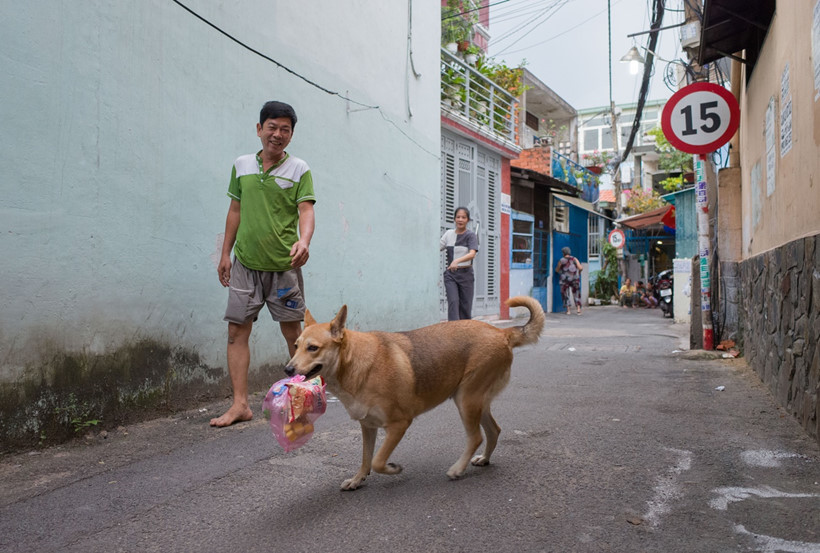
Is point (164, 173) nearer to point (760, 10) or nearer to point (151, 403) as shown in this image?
point (151, 403)

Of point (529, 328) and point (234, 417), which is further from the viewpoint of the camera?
point (234, 417)

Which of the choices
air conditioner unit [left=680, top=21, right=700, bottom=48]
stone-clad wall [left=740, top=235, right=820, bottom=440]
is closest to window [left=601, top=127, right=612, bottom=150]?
air conditioner unit [left=680, top=21, right=700, bottom=48]

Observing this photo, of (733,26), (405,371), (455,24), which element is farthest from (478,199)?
(405,371)

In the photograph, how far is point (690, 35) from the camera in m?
9.36

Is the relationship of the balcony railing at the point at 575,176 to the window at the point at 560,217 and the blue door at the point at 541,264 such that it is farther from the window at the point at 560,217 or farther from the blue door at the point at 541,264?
the blue door at the point at 541,264

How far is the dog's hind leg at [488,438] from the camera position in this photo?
3.38 meters

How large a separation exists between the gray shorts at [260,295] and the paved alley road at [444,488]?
78cm

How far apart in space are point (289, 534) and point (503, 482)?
114cm

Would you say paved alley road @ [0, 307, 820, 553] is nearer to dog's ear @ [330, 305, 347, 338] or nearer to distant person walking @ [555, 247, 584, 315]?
dog's ear @ [330, 305, 347, 338]

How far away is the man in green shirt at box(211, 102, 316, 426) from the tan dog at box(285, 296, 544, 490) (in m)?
1.18

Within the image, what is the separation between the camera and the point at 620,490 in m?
2.91

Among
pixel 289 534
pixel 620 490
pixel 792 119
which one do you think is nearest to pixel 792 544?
pixel 620 490

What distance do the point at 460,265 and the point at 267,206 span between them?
145 inches

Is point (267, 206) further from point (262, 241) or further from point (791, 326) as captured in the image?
point (791, 326)
